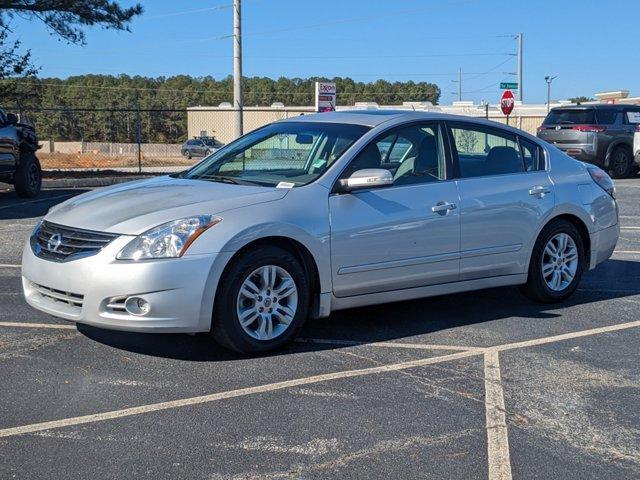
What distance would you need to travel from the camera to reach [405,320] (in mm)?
6727

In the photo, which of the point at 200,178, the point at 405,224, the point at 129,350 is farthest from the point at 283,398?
the point at 200,178

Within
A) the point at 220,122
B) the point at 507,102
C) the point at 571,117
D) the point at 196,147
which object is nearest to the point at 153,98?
the point at 220,122

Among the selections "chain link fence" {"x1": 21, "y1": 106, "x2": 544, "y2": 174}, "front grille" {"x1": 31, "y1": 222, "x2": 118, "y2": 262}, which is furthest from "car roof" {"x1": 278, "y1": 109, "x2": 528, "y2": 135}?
"chain link fence" {"x1": 21, "y1": 106, "x2": 544, "y2": 174}

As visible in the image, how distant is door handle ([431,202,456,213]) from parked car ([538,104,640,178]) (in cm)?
1614

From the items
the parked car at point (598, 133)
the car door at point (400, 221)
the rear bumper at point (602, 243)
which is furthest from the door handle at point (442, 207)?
Result: the parked car at point (598, 133)

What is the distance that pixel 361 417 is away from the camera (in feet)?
14.9

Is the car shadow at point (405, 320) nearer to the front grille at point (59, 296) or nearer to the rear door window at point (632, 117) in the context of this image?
the front grille at point (59, 296)

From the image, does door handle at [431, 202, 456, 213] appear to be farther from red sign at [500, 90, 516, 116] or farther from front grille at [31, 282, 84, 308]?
red sign at [500, 90, 516, 116]

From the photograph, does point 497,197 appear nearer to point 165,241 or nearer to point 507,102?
point 165,241

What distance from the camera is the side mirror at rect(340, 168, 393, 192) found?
5.82 meters

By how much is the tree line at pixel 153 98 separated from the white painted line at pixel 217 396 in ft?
129

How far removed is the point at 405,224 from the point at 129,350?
2.10m

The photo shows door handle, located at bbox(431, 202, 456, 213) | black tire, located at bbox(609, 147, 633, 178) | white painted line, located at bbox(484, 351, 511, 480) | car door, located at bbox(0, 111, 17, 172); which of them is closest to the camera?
white painted line, located at bbox(484, 351, 511, 480)

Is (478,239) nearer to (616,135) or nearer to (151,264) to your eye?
(151,264)
